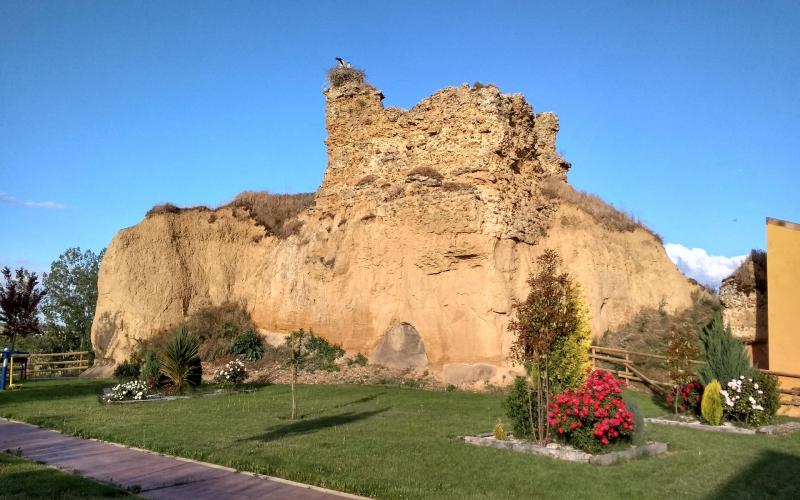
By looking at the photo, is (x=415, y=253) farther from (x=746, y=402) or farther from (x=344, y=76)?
(x=746, y=402)

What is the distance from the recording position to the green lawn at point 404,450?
8.30 m

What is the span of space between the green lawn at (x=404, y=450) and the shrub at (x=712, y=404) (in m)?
1.18

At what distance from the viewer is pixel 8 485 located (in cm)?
778

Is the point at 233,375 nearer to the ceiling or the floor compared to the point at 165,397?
nearer to the ceiling

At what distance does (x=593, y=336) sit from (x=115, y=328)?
872 inches

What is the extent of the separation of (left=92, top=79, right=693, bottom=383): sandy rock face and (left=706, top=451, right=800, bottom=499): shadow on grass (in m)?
11.3

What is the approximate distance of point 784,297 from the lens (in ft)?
59.3

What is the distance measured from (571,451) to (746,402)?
6.45 meters

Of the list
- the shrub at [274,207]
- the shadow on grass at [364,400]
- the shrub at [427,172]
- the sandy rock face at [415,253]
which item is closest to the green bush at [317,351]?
the sandy rock face at [415,253]

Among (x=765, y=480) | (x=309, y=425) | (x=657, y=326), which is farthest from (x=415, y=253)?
(x=765, y=480)

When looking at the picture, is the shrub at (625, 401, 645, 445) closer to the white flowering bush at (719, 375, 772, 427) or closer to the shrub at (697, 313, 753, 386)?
the white flowering bush at (719, 375, 772, 427)

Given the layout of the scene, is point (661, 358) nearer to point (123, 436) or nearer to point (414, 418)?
point (414, 418)

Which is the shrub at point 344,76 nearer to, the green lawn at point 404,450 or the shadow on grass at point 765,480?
the green lawn at point 404,450

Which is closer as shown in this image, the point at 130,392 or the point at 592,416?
the point at 592,416
